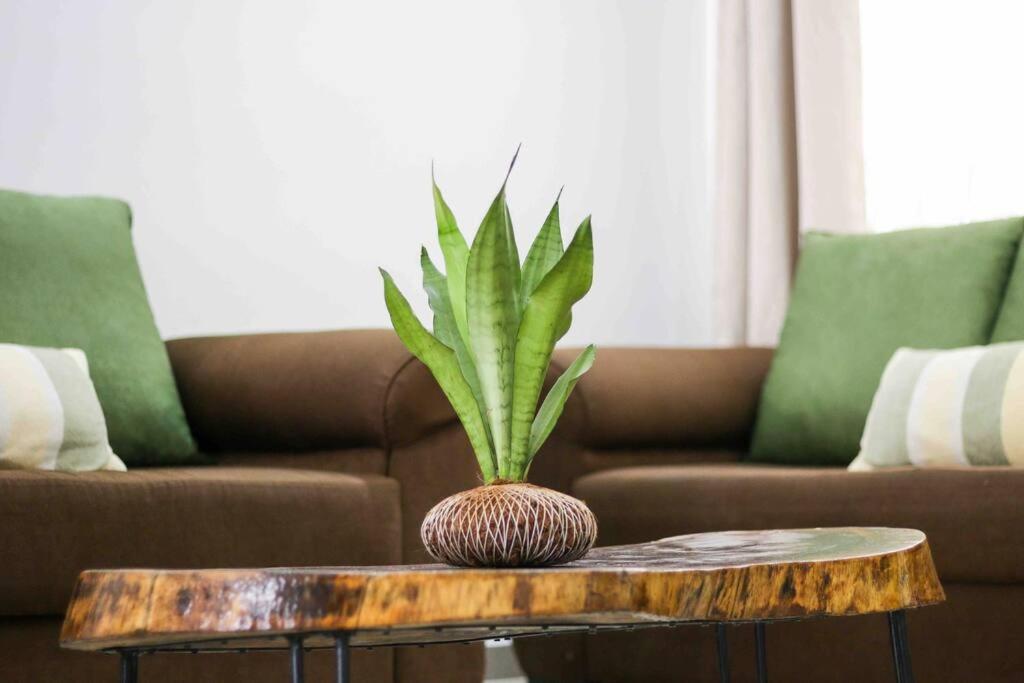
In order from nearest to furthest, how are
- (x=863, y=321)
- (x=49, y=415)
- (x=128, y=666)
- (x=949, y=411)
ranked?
(x=128, y=666) < (x=49, y=415) < (x=949, y=411) < (x=863, y=321)

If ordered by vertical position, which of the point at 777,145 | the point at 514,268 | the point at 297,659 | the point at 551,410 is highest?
the point at 777,145

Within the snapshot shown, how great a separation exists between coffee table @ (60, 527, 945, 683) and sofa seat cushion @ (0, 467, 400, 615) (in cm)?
79

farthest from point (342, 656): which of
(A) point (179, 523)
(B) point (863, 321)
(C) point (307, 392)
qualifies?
(B) point (863, 321)

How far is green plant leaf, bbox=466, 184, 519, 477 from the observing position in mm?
1142

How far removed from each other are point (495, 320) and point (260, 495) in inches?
38.3

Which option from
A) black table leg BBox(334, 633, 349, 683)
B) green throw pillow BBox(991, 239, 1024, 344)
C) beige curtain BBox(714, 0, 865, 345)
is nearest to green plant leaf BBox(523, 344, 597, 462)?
black table leg BBox(334, 633, 349, 683)

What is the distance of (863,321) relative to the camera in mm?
2740

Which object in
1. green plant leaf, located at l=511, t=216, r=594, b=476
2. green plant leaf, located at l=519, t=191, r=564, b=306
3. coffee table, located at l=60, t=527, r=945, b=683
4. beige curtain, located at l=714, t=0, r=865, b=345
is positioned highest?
beige curtain, located at l=714, t=0, r=865, b=345

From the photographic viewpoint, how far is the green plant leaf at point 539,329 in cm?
115

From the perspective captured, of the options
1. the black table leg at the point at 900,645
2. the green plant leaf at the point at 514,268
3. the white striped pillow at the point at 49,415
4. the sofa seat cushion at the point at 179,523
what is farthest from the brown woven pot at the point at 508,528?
the white striped pillow at the point at 49,415

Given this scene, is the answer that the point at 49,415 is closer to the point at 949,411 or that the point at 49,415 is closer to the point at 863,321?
the point at 949,411

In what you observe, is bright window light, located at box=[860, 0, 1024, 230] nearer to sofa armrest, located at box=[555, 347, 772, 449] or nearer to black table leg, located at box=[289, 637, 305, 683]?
sofa armrest, located at box=[555, 347, 772, 449]

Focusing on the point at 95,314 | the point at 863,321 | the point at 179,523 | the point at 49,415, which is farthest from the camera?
the point at 863,321

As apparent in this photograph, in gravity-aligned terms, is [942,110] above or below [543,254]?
above
